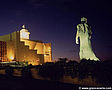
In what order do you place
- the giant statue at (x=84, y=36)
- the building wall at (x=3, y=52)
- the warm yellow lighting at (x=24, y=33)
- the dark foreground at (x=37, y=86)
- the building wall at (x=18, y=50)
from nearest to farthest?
the dark foreground at (x=37, y=86), the giant statue at (x=84, y=36), the building wall at (x=3, y=52), the building wall at (x=18, y=50), the warm yellow lighting at (x=24, y=33)

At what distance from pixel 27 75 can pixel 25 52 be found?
24153 millimetres

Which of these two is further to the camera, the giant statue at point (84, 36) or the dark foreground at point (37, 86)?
the giant statue at point (84, 36)

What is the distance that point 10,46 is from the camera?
3612cm

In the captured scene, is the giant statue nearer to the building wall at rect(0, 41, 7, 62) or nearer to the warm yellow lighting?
the building wall at rect(0, 41, 7, 62)

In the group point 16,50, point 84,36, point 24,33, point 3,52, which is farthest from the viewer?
point 24,33

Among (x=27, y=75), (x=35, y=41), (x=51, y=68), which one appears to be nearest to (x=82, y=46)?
(x=51, y=68)

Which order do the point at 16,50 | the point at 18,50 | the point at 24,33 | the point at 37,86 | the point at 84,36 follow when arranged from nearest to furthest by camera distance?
the point at 37,86 < the point at 84,36 < the point at 16,50 < the point at 18,50 < the point at 24,33

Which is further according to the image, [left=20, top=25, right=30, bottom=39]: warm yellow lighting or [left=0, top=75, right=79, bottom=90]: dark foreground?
[left=20, top=25, right=30, bottom=39]: warm yellow lighting

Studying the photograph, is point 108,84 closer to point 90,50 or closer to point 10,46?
point 90,50

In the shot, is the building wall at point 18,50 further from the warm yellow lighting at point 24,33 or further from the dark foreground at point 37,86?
the dark foreground at point 37,86

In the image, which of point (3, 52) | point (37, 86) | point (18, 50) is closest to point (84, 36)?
point (37, 86)

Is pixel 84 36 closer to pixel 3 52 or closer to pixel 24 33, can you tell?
pixel 3 52

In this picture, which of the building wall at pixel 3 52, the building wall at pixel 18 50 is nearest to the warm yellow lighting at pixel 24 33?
the building wall at pixel 18 50

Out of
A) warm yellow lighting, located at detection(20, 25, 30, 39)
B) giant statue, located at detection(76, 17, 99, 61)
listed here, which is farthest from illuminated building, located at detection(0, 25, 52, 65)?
giant statue, located at detection(76, 17, 99, 61)
